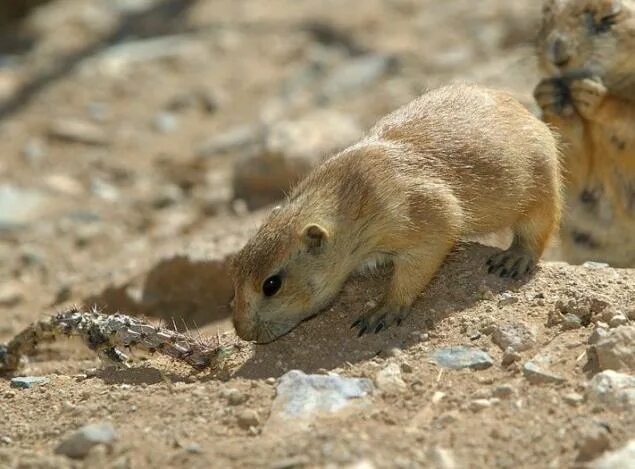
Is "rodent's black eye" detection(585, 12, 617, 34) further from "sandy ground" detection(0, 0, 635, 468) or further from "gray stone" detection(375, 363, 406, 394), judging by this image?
"gray stone" detection(375, 363, 406, 394)

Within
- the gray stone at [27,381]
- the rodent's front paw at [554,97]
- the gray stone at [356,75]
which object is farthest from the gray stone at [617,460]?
the gray stone at [356,75]

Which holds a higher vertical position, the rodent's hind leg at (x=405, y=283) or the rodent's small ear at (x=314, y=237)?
the rodent's small ear at (x=314, y=237)

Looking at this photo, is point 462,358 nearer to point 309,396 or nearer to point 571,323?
point 571,323

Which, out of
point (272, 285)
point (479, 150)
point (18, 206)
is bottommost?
point (18, 206)

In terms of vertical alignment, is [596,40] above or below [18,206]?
above

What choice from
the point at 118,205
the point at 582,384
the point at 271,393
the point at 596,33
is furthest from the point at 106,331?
the point at 118,205

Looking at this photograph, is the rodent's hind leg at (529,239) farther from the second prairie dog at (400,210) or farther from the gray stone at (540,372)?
the gray stone at (540,372)

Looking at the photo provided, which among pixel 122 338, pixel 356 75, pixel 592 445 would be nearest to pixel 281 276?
pixel 122 338
